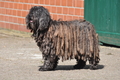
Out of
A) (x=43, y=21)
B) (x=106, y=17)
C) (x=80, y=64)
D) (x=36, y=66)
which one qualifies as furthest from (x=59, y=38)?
(x=106, y=17)

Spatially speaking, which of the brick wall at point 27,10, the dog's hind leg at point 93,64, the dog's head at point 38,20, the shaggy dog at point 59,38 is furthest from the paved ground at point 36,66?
the brick wall at point 27,10

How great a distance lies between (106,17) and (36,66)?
359 centimetres

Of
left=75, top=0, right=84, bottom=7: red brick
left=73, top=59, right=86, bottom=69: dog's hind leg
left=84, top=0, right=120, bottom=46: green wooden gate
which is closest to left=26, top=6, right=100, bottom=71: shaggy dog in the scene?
left=73, top=59, right=86, bottom=69: dog's hind leg

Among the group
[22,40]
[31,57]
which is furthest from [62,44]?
[22,40]

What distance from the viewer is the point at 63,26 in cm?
854

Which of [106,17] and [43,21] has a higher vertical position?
[43,21]

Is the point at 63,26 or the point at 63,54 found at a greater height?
the point at 63,26

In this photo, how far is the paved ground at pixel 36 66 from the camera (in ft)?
25.9

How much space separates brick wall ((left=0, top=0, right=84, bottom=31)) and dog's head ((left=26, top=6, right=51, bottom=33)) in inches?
174

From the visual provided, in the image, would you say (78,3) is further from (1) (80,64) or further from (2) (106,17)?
(1) (80,64)

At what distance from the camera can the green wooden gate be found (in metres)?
11.5

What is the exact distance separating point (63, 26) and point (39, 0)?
619 cm

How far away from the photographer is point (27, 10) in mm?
15016

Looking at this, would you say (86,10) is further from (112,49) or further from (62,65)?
(62,65)
